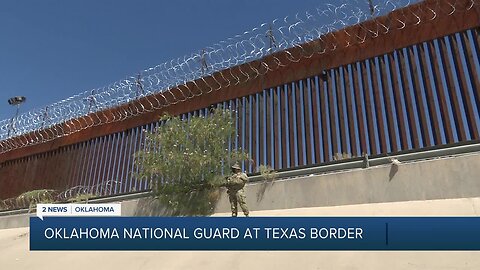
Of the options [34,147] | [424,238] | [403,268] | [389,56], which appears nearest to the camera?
[403,268]

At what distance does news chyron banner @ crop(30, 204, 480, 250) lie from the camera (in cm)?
583

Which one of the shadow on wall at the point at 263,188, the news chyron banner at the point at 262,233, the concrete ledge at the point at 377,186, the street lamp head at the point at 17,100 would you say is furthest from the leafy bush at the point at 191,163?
the street lamp head at the point at 17,100

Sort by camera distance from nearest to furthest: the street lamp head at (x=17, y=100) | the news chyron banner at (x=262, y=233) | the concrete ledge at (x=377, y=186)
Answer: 1. the news chyron banner at (x=262, y=233)
2. the concrete ledge at (x=377, y=186)
3. the street lamp head at (x=17, y=100)

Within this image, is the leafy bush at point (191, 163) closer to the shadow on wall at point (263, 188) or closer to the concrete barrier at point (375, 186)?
the concrete barrier at point (375, 186)

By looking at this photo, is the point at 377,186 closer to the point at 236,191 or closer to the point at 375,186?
the point at 375,186

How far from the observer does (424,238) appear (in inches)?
227

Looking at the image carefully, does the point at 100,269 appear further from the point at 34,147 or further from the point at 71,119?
the point at 34,147

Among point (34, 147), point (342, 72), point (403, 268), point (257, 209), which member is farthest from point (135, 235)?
point (34, 147)

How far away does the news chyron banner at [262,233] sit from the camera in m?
5.83

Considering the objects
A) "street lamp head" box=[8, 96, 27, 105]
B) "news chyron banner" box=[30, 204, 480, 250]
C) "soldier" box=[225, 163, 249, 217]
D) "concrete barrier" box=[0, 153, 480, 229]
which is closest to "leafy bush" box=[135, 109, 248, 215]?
"concrete barrier" box=[0, 153, 480, 229]

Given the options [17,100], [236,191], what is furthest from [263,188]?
[17,100]

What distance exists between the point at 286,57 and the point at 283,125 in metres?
1.86

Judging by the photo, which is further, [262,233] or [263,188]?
[263,188]

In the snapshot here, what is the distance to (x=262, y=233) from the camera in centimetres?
651
